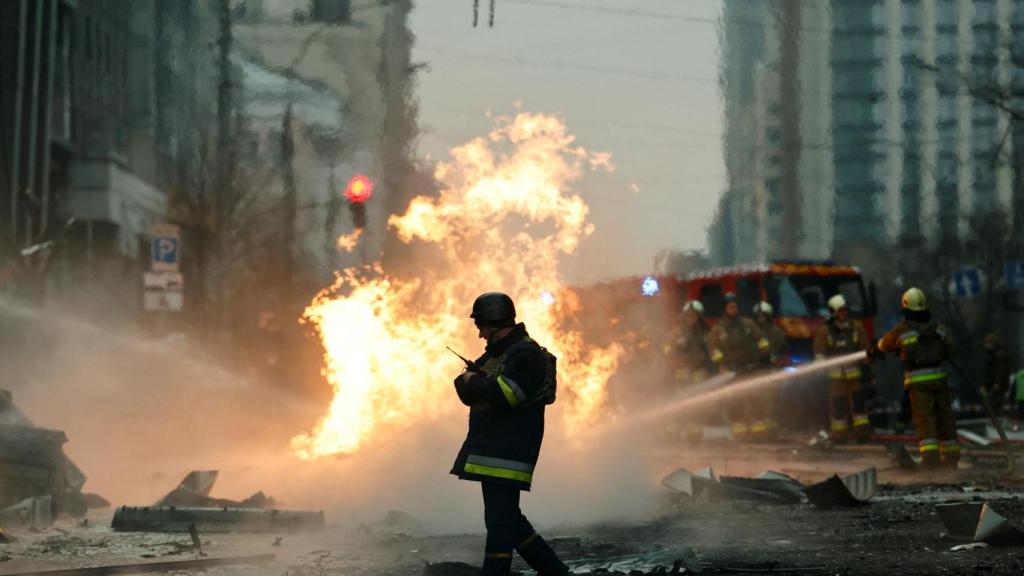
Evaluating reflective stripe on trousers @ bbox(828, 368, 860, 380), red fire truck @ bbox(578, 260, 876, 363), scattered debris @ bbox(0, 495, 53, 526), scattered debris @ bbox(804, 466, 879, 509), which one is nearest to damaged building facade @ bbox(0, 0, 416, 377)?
red fire truck @ bbox(578, 260, 876, 363)

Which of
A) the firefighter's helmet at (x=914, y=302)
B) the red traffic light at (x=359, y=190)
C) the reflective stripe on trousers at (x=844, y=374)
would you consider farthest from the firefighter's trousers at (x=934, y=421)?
the red traffic light at (x=359, y=190)

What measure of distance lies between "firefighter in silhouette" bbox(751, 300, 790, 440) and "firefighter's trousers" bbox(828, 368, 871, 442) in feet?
4.46

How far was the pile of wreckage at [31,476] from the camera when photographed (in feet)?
35.0

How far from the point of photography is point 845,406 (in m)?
18.3

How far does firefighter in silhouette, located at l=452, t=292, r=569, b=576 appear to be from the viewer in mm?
6863

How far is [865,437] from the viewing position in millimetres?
18297

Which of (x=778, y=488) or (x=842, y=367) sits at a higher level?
(x=842, y=367)

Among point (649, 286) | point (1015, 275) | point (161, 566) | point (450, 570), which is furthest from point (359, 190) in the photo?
point (1015, 275)

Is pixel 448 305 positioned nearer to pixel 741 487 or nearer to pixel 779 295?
pixel 741 487

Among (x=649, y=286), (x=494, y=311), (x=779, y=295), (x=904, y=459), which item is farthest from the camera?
(x=779, y=295)

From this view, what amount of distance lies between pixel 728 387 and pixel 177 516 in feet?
34.6

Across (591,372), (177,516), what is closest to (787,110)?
(591,372)

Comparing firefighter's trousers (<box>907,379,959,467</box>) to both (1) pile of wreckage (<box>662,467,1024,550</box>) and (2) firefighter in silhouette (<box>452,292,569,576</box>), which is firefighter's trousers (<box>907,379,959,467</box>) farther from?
(2) firefighter in silhouette (<box>452,292,569,576</box>)

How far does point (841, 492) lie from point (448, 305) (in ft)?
12.2
